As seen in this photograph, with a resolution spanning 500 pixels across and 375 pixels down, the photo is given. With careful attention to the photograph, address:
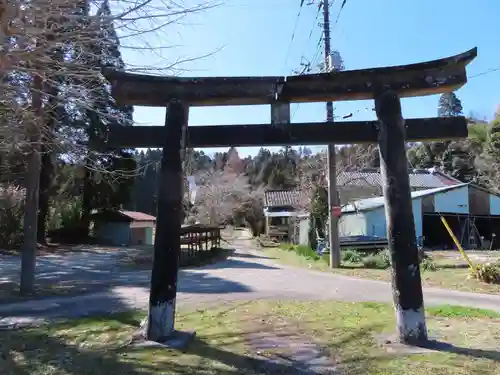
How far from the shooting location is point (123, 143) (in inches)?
249

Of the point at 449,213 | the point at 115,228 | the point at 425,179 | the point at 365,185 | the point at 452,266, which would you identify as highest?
the point at 425,179

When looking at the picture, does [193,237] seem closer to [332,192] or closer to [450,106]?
[332,192]

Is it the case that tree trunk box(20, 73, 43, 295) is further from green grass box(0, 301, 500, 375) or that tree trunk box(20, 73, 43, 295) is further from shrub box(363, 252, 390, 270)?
shrub box(363, 252, 390, 270)

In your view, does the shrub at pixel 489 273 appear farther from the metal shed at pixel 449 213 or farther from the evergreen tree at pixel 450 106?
the evergreen tree at pixel 450 106

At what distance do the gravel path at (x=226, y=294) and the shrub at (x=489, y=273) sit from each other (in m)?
2.01

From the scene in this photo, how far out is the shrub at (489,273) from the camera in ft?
40.1

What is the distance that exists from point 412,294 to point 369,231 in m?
20.1

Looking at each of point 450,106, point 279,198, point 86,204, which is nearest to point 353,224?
point 279,198

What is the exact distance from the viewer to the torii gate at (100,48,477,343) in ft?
18.7

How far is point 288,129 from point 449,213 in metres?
25.3

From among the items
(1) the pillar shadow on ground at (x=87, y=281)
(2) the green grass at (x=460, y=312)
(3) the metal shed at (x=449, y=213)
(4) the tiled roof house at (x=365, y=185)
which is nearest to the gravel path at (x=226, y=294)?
(1) the pillar shadow on ground at (x=87, y=281)

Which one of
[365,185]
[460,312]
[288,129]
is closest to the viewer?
[288,129]

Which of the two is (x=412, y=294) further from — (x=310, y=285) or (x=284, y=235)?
Answer: (x=284, y=235)

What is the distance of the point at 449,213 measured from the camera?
92.6ft
